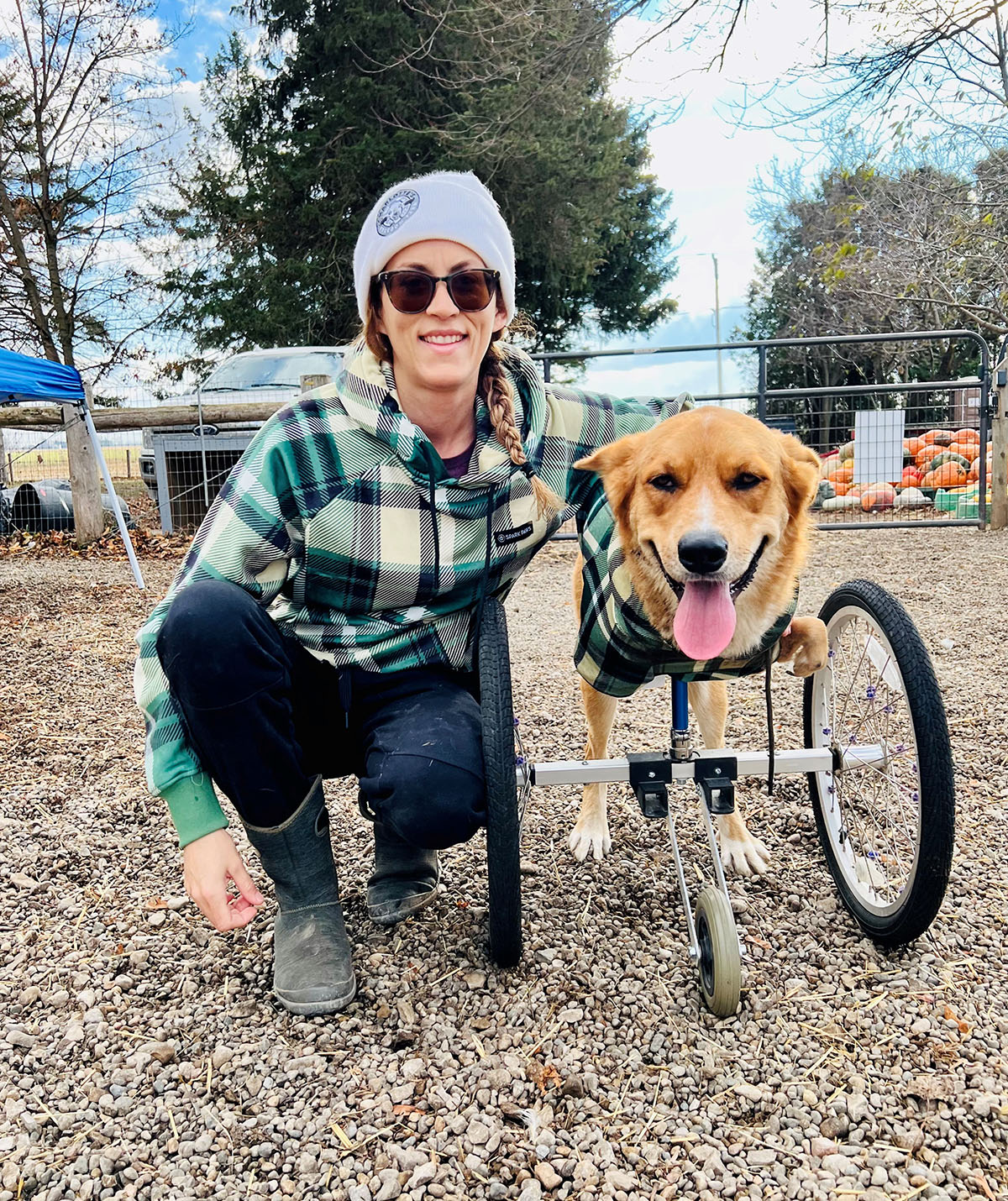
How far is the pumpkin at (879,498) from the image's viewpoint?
8.77m

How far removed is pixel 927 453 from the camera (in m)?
9.84

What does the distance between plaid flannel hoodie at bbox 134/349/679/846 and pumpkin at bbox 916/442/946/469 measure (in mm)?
9173

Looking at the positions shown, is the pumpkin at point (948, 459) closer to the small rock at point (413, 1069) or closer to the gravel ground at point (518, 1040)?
the gravel ground at point (518, 1040)

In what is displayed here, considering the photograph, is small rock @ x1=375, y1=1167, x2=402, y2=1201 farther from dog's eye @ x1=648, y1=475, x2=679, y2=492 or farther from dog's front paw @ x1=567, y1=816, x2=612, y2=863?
dog's eye @ x1=648, y1=475, x2=679, y2=492

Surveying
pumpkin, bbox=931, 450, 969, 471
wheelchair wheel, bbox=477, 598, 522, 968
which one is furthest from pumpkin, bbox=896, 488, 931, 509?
wheelchair wheel, bbox=477, 598, 522, 968

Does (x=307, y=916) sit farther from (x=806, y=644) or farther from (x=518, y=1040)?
(x=806, y=644)

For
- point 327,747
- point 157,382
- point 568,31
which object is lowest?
point 327,747

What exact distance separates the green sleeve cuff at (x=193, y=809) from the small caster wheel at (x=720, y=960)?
0.91 meters

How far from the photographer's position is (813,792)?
2.15 meters

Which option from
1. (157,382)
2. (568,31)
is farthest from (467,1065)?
(157,382)

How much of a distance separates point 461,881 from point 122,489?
32.1ft

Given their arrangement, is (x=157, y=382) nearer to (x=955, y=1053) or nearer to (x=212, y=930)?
(x=212, y=930)

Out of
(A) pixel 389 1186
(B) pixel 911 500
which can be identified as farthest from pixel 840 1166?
(B) pixel 911 500

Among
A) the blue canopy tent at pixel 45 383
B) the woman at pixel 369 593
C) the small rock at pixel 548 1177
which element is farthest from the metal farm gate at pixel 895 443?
the small rock at pixel 548 1177
